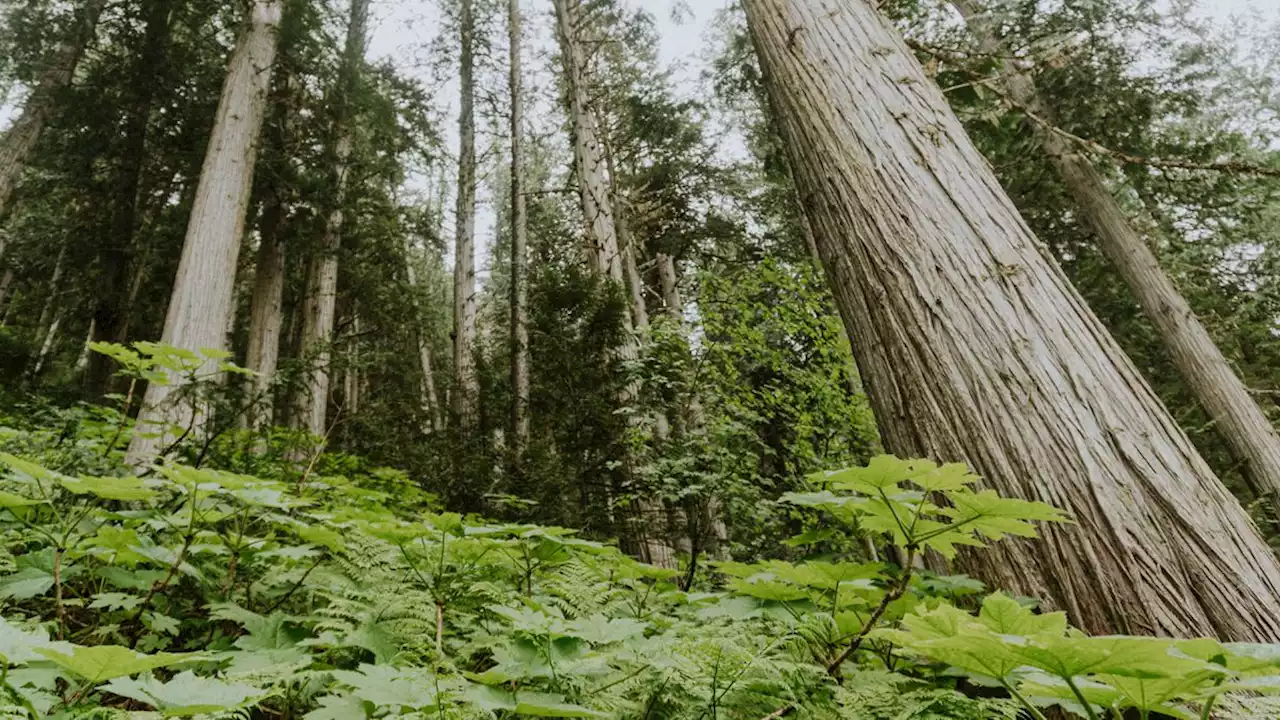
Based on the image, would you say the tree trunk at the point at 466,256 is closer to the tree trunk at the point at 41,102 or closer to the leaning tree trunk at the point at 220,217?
the leaning tree trunk at the point at 220,217

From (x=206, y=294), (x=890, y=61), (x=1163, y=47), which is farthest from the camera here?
(x=1163, y=47)

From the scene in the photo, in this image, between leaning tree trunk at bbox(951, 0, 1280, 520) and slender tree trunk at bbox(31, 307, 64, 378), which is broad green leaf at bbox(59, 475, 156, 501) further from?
slender tree trunk at bbox(31, 307, 64, 378)

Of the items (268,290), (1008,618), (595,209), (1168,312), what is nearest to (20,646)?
(1008,618)

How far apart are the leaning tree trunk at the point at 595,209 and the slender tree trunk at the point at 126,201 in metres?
5.99

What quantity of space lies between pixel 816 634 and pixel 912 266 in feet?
4.25

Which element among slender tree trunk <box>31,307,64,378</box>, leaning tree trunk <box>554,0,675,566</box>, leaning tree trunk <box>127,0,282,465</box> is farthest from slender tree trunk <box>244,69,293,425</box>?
leaning tree trunk <box>554,0,675,566</box>

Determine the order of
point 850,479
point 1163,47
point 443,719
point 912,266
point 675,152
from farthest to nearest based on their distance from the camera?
point 675,152 < point 1163,47 < point 912,266 < point 850,479 < point 443,719

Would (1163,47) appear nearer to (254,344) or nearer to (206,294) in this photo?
(206,294)

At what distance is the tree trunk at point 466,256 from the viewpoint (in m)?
10.4

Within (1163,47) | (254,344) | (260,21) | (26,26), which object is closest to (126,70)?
(26,26)

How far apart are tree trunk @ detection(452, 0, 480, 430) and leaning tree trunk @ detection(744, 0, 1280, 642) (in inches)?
322

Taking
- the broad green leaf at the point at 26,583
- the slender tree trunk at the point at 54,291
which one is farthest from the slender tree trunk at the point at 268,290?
the broad green leaf at the point at 26,583

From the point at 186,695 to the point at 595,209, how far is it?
8.08m

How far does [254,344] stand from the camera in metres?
8.86
